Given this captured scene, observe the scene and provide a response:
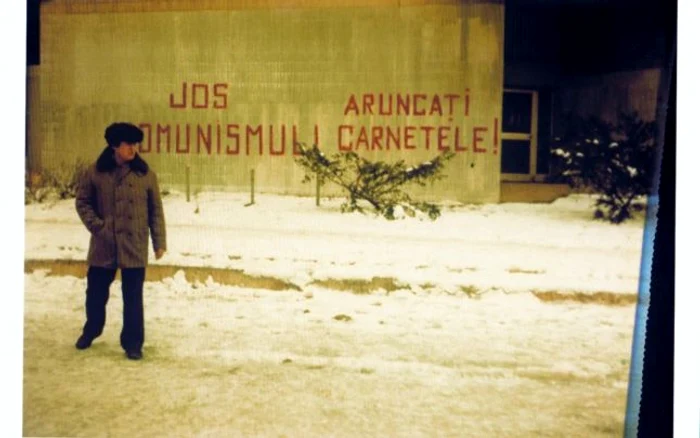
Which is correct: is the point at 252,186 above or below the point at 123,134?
below

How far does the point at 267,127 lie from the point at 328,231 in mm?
617

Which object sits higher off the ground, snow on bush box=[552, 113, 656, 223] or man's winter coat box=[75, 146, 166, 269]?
snow on bush box=[552, 113, 656, 223]

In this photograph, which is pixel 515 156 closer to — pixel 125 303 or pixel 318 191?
pixel 318 191

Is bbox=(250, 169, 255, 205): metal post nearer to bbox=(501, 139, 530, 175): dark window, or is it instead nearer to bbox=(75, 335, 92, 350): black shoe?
bbox=(75, 335, 92, 350): black shoe

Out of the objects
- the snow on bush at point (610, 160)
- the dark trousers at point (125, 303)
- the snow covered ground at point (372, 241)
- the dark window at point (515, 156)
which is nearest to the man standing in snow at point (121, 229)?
the dark trousers at point (125, 303)

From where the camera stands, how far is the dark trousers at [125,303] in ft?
12.5

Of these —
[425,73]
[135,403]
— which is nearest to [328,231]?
[425,73]

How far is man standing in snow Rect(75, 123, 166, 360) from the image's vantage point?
12.4 feet

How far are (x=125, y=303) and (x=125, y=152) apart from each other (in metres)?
0.75

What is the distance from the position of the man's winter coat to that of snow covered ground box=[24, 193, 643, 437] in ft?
0.34

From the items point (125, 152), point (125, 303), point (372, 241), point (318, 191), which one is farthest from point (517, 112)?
point (125, 303)

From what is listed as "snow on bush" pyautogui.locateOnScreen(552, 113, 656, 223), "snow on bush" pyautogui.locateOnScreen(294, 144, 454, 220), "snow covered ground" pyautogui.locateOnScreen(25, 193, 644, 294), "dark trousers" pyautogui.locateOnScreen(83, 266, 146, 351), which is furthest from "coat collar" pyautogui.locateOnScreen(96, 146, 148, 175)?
"snow on bush" pyautogui.locateOnScreen(552, 113, 656, 223)

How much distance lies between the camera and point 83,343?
3857mm
